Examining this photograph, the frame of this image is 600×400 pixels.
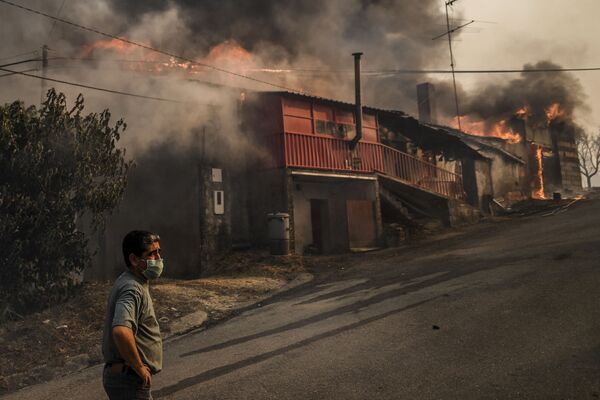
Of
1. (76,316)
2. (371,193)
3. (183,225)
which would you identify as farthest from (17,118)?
(371,193)

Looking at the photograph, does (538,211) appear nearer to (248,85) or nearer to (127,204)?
(248,85)

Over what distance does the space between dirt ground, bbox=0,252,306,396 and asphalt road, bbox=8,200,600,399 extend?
1.91 ft

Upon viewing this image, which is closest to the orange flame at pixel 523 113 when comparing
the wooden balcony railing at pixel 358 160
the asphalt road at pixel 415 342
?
the wooden balcony railing at pixel 358 160

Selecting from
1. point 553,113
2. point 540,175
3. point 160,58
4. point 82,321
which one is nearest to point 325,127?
point 160,58

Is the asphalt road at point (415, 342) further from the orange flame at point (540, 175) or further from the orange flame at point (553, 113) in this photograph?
the orange flame at point (553, 113)

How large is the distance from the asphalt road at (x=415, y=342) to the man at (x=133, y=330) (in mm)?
2093

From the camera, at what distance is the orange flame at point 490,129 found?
1261 inches

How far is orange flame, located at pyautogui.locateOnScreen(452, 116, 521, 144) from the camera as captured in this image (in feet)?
105

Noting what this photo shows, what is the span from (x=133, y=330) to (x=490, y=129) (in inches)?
1391

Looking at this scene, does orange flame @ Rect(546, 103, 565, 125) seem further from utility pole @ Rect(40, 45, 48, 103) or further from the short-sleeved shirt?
the short-sleeved shirt

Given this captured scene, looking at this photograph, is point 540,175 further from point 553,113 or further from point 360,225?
point 360,225

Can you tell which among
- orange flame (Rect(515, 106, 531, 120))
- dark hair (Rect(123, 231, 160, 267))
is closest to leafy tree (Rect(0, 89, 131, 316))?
dark hair (Rect(123, 231, 160, 267))

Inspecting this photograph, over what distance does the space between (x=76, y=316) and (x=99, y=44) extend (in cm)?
1775

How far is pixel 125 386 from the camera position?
2.59 metres
